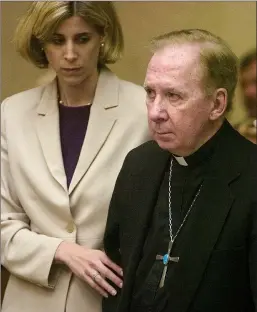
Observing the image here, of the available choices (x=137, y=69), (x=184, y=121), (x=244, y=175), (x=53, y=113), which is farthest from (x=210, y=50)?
(x=53, y=113)

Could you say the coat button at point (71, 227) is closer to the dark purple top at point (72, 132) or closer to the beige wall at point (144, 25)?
the dark purple top at point (72, 132)

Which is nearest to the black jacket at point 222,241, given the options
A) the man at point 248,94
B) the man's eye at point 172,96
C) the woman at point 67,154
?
the man's eye at point 172,96

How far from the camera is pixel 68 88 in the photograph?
1.45m

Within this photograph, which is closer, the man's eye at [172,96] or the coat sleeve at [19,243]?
the man's eye at [172,96]

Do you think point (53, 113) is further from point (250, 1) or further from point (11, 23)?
point (250, 1)

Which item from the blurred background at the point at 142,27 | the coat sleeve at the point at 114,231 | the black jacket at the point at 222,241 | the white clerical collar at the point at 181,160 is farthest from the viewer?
the blurred background at the point at 142,27

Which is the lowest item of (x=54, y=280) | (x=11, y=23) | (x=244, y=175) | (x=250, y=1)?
(x=54, y=280)

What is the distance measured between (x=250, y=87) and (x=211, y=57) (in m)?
0.45

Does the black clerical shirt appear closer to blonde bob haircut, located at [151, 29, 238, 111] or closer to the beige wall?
blonde bob haircut, located at [151, 29, 238, 111]

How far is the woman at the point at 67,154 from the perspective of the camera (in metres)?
1.38

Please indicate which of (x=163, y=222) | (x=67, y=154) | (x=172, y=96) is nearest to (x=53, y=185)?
(x=67, y=154)

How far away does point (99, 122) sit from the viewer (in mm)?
1429

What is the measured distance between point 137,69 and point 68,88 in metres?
0.18

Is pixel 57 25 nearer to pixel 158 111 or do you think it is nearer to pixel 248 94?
pixel 158 111
